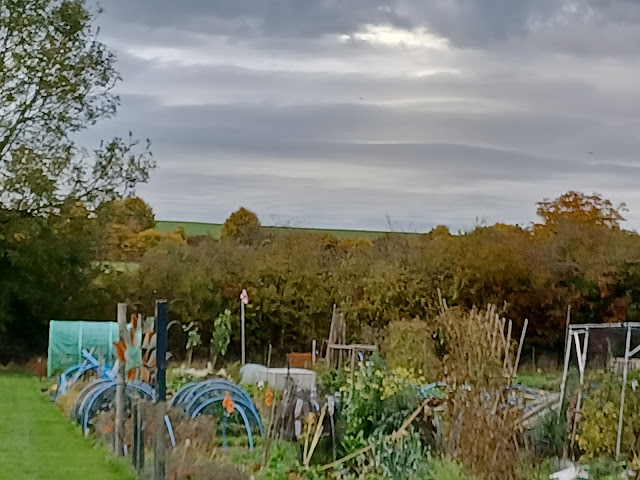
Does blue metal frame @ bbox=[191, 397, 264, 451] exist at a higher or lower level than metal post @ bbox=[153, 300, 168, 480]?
lower

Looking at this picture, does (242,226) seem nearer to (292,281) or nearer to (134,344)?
(292,281)

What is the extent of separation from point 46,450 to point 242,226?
2108 cm

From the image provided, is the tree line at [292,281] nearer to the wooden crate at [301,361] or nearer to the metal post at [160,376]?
the wooden crate at [301,361]

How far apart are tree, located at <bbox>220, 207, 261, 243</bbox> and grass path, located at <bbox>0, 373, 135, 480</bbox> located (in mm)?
14418

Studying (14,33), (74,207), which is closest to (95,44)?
(14,33)

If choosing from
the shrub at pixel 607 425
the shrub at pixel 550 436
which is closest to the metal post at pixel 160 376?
the shrub at pixel 550 436

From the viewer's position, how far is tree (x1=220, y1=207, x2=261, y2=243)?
1126 inches

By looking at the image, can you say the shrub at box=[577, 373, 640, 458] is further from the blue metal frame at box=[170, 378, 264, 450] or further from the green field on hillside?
the green field on hillside

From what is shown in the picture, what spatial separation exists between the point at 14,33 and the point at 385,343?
11873mm

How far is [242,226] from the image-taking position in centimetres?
3131

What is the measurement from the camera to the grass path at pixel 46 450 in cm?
919

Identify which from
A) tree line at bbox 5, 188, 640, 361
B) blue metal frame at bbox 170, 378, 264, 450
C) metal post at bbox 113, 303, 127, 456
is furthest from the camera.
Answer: tree line at bbox 5, 188, 640, 361

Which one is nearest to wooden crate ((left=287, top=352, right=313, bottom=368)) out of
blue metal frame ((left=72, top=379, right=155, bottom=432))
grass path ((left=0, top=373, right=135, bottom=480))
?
grass path ((left=0, top=373, right=135, bottom=480))

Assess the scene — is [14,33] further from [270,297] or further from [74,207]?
[270,297]
